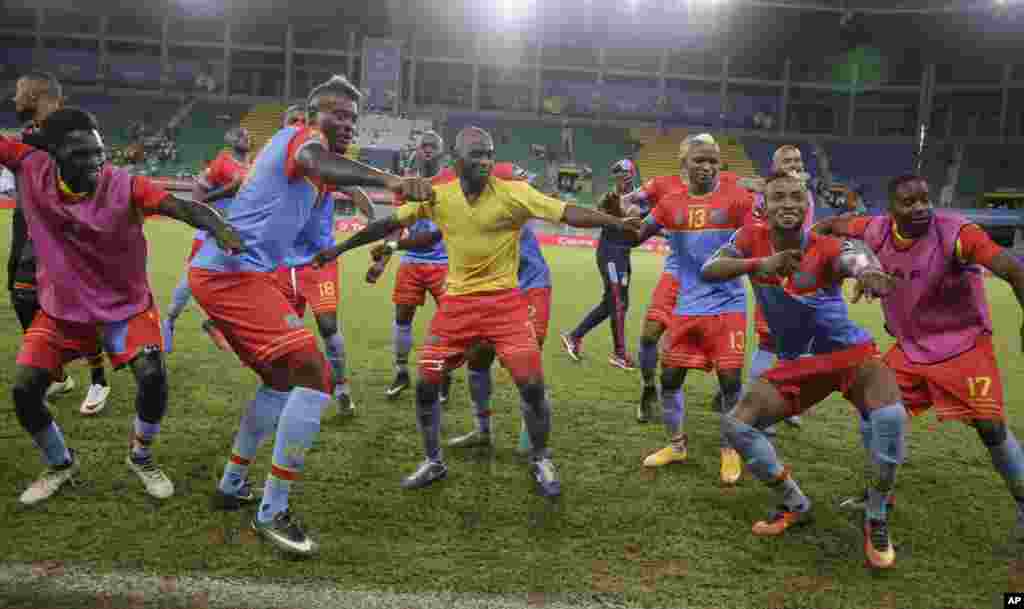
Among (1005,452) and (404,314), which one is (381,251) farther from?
(1005,452)

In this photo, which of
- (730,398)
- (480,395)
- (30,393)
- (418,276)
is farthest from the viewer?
(418,276)

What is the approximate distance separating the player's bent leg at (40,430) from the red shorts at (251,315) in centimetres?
106

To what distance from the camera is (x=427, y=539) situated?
3.96m

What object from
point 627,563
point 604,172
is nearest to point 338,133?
point 627,563

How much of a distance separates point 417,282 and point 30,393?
3.53m

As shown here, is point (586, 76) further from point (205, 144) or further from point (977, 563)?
point (977, 563)

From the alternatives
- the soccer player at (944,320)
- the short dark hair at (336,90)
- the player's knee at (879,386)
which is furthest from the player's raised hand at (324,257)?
the soccer player at (944,320)

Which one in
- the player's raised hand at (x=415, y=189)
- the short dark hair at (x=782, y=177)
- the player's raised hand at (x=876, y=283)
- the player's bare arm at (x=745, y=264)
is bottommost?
the player's raised hand at (x=876, y=283)

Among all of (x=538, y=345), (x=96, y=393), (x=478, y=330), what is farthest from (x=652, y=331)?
(x=96, y=393)

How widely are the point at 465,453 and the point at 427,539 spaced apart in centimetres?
154

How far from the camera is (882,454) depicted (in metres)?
4.01

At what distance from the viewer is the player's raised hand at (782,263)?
145 inches

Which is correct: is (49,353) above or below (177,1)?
below

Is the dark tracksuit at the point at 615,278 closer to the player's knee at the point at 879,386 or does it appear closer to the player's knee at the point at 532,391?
the player's knee at the point at 532,391
